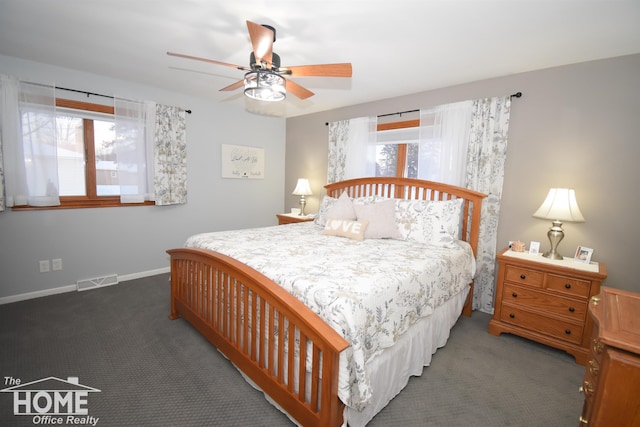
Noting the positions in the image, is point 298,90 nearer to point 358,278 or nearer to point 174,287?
point 358,278

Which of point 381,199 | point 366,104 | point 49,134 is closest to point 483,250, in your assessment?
point 381,199

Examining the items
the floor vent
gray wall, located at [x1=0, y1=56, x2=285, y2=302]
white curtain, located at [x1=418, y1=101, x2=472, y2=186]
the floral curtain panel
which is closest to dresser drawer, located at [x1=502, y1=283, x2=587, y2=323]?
the floral curtain panel

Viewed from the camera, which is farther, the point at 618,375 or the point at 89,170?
the point at 89,170

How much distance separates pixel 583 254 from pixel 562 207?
18.2 inches

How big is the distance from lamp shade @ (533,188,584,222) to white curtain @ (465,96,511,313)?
21.0 inches

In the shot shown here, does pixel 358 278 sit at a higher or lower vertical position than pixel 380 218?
lower

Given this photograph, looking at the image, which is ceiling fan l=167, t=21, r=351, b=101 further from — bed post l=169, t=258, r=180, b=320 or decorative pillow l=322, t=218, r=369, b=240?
bed post l=169, t=258, r=180, b=320

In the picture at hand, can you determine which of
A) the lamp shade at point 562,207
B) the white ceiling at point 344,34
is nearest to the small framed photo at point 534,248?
the lamp shade at point 562,207

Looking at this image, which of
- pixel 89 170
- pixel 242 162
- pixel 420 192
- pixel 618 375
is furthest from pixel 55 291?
pixel 618 375

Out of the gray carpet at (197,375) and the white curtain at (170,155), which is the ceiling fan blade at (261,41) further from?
the white curtain at (170,155)

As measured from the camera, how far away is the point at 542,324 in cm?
235

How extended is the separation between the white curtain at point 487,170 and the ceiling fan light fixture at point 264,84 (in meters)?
2.10

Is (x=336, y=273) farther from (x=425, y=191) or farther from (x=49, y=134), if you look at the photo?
(x=49, y=134)

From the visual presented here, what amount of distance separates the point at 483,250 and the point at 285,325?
2368 millimetres
